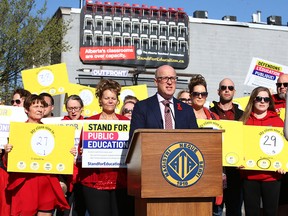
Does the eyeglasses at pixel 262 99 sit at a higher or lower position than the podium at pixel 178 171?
higher

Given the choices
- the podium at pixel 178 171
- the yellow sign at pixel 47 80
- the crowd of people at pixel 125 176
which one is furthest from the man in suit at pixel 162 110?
the yellow sign at pixel 47 80

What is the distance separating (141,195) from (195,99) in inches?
105

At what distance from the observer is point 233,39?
43.7 metres

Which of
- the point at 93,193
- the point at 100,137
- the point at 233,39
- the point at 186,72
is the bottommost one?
the point at 93,193

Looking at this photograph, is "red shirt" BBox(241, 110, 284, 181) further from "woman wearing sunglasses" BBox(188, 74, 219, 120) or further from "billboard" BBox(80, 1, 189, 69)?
"billboard" BBox(80, 1, 189, 69)

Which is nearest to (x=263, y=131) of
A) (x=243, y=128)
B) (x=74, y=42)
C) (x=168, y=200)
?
(x=243, y=128)

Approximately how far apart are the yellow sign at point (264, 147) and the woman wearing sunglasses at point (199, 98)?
20.9 inches

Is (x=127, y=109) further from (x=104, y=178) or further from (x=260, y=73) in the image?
(x=260, y=73)

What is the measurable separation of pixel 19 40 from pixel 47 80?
1463 cm

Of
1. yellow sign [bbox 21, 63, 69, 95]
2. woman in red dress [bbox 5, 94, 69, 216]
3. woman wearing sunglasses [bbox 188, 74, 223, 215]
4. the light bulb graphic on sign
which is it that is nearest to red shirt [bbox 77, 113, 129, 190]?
woman in red dress [bbox 5, 94, 69, 216]

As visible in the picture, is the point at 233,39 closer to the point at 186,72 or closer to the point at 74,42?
the point at 186,72

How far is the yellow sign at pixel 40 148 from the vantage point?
6105mm

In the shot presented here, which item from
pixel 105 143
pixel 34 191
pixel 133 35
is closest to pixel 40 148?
pixel 34 191

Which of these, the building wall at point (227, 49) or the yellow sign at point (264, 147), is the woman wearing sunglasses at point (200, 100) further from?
the building wall at point (227, 49)
